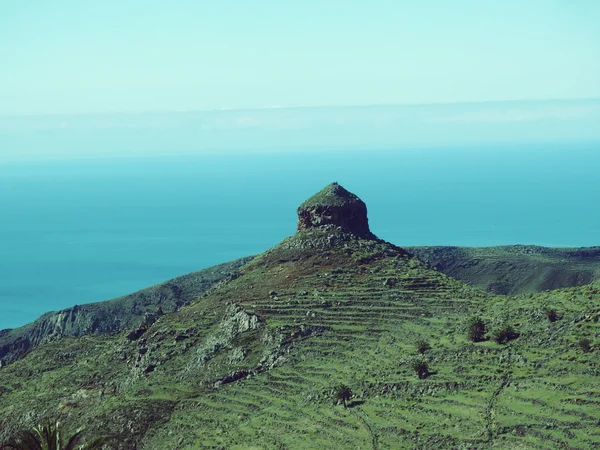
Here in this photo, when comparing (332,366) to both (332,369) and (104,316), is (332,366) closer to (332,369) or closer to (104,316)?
(332,369)

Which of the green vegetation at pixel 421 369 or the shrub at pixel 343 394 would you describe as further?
the green vegetation at pixel 421 369

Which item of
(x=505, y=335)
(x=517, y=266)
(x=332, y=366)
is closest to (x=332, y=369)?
(x=332, y=366)

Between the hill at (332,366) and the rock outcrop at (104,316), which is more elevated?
the rock outcrop at (104,316)

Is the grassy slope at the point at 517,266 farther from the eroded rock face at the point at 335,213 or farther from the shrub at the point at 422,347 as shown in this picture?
the shrub at the point at 422,347

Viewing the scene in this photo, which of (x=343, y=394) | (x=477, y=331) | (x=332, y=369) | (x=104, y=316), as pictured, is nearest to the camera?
(x=343, y=394)

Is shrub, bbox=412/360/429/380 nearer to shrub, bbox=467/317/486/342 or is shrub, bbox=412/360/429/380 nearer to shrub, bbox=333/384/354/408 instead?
shrub, bbox=333/384/354/408

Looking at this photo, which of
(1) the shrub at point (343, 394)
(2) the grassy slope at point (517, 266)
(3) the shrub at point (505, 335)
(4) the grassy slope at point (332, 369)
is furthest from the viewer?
(2) the grassy slope at point (517, 266)

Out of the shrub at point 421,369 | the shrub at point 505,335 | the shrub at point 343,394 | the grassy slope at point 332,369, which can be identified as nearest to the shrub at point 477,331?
the grassy slope at point 332,369

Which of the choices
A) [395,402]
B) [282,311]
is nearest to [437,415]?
[395,402]

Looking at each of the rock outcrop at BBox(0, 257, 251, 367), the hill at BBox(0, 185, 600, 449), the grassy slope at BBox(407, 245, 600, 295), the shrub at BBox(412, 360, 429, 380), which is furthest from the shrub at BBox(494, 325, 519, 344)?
the rock outcrop at BBox(0, 257, 251, 367)
